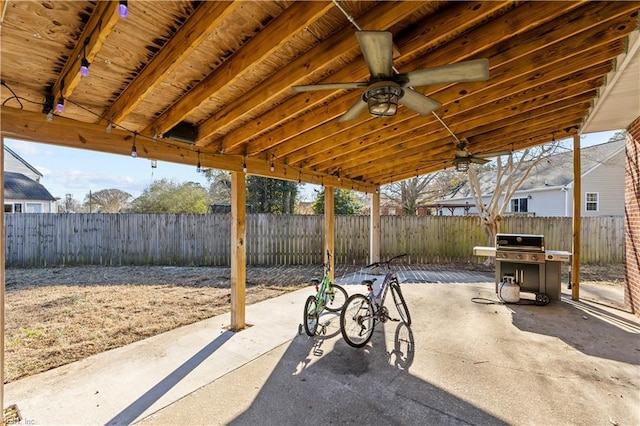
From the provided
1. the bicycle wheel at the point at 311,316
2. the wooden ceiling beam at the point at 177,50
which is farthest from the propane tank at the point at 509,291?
the wooden ceiling beam at the point at 177,50

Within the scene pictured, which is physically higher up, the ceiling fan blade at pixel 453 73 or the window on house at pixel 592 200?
the ceiling fan blade at pixel 453 73

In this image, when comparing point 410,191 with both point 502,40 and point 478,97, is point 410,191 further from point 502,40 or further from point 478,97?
point 502,40

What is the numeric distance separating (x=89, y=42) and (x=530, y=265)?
249 inches

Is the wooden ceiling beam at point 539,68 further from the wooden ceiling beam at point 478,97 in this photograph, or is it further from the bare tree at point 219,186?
the bare tree at point 219,186

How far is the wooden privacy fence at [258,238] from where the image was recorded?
7949 mm

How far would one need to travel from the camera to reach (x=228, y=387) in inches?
97.6

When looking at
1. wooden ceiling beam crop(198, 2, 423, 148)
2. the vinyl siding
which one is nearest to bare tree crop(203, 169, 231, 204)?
wooden ceiling beam crop(198, 2, 423, 148)

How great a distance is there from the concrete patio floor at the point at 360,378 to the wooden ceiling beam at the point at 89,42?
2.33 metres

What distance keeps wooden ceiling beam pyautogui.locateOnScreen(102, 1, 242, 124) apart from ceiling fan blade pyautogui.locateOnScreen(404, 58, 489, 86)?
1.10 metres

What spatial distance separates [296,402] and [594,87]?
14.9 feet

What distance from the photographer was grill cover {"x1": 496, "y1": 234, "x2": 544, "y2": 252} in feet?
15.9

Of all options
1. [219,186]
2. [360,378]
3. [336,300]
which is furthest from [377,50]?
[219,186]

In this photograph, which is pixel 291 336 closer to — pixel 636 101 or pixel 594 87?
pixel 594 87

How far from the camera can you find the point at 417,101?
2152 mm
